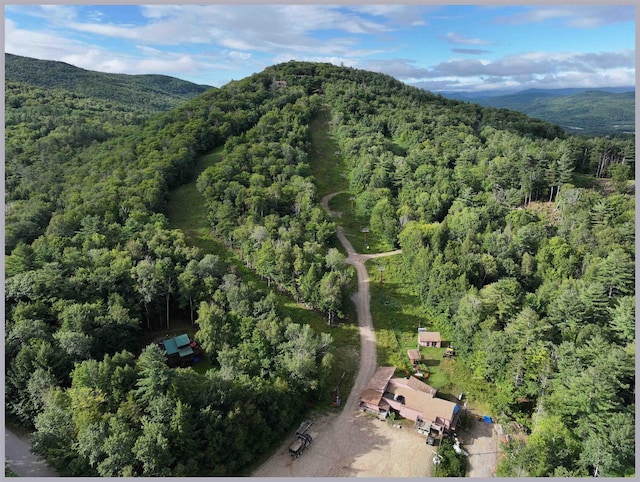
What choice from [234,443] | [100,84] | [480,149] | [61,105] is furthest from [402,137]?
[100,84]

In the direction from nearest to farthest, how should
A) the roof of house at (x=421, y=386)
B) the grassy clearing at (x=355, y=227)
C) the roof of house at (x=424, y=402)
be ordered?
the roof of house at (x=424, y=402), the roof of house at (x=421, y=386), the grassy clearing at (x=355, y=227)

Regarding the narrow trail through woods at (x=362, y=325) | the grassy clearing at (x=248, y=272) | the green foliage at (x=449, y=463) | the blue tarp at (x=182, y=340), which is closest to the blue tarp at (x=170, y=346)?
the blue tarp at (x=182, y=340)

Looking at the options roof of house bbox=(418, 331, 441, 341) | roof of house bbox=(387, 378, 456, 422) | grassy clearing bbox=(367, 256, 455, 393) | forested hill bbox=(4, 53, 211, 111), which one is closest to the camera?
roof of house bbox=(387, 378, 456, 422)

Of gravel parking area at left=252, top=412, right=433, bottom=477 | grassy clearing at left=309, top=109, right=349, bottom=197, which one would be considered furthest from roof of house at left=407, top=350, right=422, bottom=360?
grassy clearing at left=309, top=109, right=349, bottom=197

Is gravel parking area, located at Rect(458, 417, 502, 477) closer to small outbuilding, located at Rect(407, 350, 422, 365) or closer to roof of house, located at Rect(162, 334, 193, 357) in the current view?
small outbuilding, located at Rect(407, 350, 422, 365)

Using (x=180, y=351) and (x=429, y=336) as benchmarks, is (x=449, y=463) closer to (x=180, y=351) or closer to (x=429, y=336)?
(x=429, y=336)

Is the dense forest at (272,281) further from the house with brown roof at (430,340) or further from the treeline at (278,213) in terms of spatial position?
the house with brown roof at (430,340)
